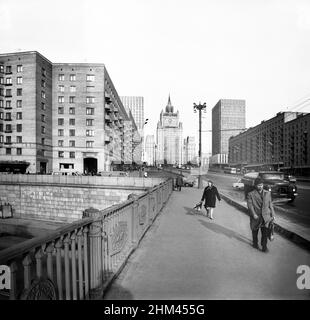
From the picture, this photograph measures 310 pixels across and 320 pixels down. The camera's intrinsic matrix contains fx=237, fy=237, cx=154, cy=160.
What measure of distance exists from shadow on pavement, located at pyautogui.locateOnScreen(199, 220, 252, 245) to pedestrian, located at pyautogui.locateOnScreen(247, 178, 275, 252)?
2.25 ft

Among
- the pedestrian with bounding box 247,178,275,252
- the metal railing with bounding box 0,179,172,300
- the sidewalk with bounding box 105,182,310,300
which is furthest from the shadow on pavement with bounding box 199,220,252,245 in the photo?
the metal railing with bounding box 0,179,172,300

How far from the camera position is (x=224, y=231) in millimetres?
7469

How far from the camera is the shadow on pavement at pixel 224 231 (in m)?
6.55

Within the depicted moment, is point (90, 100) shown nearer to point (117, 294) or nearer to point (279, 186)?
point (279, 186)

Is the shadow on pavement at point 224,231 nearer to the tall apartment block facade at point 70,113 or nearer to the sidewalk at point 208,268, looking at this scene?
the sidewalk at point 208,268

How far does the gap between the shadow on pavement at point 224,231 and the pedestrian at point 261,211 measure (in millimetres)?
686

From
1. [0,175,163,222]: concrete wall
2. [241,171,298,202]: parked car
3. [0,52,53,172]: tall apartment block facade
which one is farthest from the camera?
[0,52,53,172]: tall apartment block facade

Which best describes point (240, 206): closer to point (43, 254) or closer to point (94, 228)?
point (94, 228)

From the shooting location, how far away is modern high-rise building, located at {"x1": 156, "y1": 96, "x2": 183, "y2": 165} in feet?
609

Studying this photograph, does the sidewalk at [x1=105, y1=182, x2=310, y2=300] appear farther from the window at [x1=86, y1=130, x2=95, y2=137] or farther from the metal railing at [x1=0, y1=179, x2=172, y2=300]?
the window at [x1=86, y1=130, x2=95, y2=137]

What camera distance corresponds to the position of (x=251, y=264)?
15.6 feet

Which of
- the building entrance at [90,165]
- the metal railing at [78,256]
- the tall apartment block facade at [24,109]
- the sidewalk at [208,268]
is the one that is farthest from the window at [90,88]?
the metal railing at [78,256]
